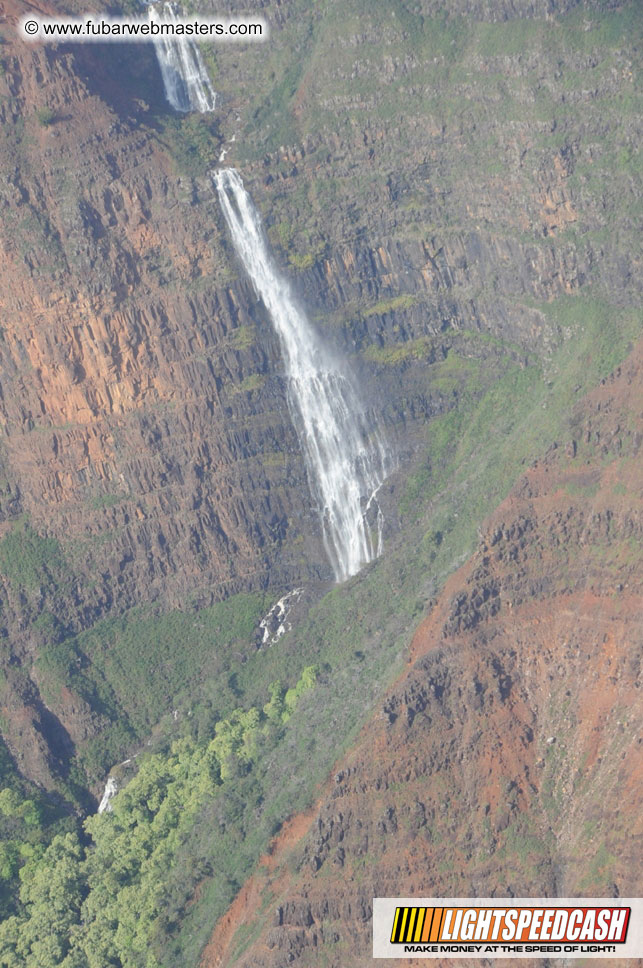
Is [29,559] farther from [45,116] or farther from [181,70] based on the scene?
[181,70]

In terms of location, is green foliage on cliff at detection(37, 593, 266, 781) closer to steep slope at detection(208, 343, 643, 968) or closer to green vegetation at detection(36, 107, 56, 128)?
steep slope at detection(208, 343, 643, 968)

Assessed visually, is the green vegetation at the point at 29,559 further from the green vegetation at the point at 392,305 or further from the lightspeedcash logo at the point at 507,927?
the lightspeedcash logo at the point at 507,927

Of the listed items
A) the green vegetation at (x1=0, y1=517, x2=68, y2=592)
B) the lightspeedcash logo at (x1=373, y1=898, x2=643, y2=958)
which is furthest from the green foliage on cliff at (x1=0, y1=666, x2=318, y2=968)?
the lightspeedcash logo at (x1=373, y1=898, x2=643, y2=958)

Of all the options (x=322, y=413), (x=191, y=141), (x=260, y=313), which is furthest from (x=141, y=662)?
(x=191, y=141)

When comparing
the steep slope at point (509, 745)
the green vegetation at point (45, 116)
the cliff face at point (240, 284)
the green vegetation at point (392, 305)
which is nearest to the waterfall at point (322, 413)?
the cliff face at point (240, 284)

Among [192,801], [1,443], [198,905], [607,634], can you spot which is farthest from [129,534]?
[607,634]
